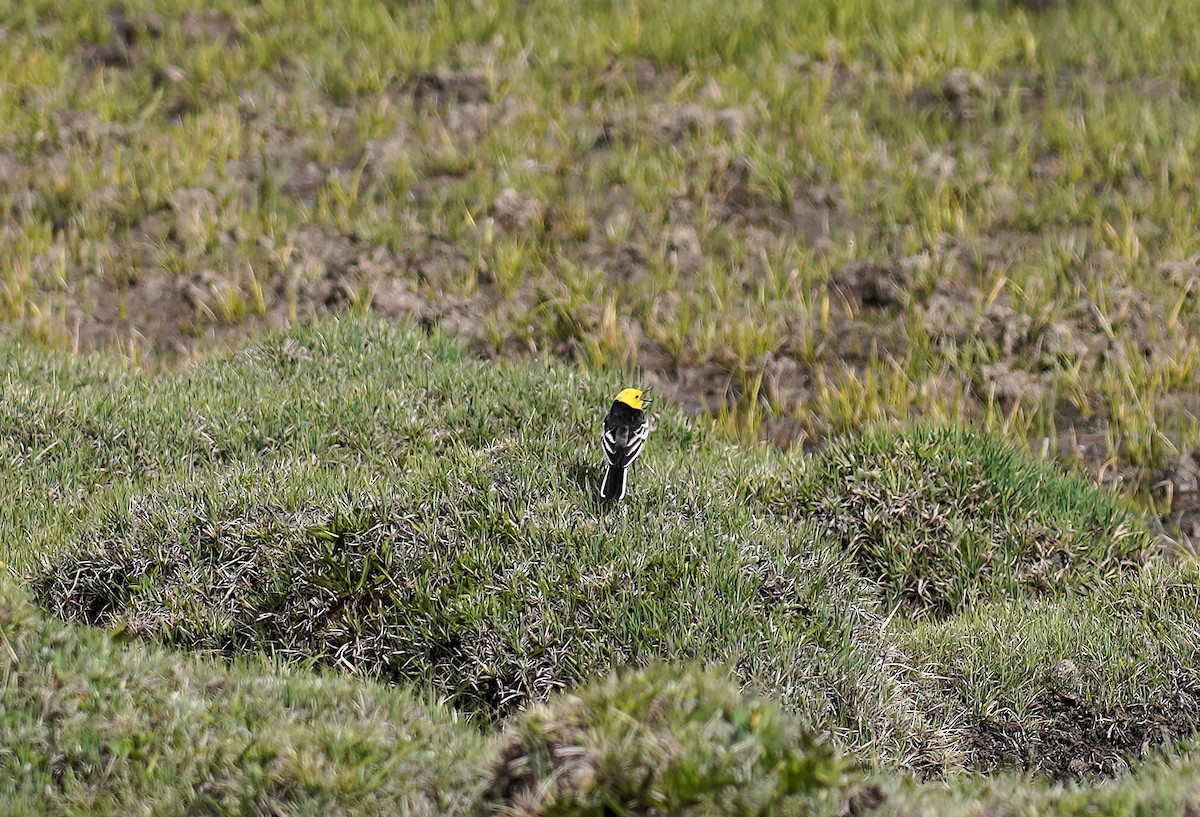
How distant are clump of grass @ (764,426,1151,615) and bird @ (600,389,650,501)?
0.81 metres

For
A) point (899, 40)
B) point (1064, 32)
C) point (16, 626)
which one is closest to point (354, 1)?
point (899, 40)

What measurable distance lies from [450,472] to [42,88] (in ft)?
17.0

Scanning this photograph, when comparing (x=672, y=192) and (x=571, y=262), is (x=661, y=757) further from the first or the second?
(x=672, y=192)

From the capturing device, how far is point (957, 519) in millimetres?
4938

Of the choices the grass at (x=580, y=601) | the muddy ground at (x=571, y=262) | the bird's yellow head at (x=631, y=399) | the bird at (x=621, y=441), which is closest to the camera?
the grass at (x=580, y=601)

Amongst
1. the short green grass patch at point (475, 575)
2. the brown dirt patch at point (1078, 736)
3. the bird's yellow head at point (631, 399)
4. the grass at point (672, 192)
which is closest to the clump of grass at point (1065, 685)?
the brown dirt patch at point (1078, 736)

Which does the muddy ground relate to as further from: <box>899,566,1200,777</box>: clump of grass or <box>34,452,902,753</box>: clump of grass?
<box>34,452,902,753</box>: clump of grass

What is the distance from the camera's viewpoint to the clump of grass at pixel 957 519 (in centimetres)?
485

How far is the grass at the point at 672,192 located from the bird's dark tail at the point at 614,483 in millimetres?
1497

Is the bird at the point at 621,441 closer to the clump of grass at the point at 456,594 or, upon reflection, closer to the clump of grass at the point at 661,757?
the clump of grass at the point at 456,594

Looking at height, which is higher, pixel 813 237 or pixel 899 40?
pixel 899 40

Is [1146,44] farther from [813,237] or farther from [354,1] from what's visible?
[354,1]

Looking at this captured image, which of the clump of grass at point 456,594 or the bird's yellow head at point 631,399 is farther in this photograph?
the bird's yellow head at point 631,399

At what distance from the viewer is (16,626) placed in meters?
3.47
